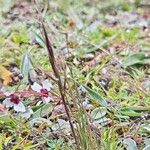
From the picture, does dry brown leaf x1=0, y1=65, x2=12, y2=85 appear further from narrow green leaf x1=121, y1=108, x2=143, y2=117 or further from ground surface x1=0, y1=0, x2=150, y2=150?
narrow green leaf x1=121, y1=108, x2=143, y2=117

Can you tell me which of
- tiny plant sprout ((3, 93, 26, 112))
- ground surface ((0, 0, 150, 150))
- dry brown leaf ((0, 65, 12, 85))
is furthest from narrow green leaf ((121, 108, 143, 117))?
dry brown leaf ((0, 65, 12, 85))

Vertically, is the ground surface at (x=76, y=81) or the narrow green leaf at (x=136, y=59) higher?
the ground surface at (x=76, y=81)

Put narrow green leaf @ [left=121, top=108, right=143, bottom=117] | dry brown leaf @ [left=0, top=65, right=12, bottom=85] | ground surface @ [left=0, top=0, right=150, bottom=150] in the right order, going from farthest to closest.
A: dry brown leaf @ [left=0, top=65, right=12, bottom=85], narrow green leaf @ [left=121, top=108, right=143, bottom=117], ground surface @ [left=0, top=0, right=150, bottom=150]

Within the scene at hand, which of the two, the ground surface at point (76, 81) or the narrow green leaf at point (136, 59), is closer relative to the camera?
the ground surface at point (76, 81)

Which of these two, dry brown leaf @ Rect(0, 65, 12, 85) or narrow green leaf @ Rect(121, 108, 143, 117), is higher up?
dry brown leaf @ Rect(0, 65, 12, 85)

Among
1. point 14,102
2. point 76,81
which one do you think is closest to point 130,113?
point 76,81

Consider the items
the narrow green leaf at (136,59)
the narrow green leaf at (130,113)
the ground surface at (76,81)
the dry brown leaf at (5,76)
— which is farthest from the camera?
the narrow green leaf at (136,59)

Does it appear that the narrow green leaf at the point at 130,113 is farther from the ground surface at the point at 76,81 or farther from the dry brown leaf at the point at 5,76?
the dry brown leaf at the point at 5,76

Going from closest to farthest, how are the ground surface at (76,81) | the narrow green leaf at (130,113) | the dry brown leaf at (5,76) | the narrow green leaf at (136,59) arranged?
the ground surface at (76,81) → the narrow green leaf at (130,113) → the dry brown leaf at (5,76) → the narrow green leaf at (136,59)

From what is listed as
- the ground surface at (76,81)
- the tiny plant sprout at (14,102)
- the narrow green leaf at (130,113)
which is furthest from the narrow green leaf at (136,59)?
the tiny plant sprout at (14,102)

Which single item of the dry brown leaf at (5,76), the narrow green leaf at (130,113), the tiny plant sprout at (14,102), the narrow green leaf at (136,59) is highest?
the tiny plant sprout at (14,102)
